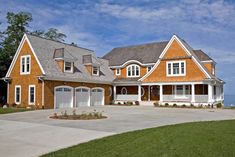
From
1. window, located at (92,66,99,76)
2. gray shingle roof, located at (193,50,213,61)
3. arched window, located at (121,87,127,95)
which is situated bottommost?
arched window, located at (121,87,127,95)

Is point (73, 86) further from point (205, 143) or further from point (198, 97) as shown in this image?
point (205, 143)

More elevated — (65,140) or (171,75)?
(171,75)

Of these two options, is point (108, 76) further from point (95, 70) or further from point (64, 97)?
point (64, 97)

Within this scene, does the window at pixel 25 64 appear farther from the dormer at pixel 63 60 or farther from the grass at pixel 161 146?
the grass at pixel 161 146

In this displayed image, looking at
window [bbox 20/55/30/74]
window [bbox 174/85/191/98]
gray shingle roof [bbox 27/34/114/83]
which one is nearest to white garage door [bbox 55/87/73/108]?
gray shingle roof [bbox 27/34/114/83]

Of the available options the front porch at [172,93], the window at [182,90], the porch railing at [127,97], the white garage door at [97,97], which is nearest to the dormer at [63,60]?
the white garage door at [97,97]

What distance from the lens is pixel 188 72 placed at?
116 ft

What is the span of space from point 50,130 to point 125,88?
1168 inches

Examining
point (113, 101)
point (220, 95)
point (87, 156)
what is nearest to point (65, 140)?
point (87, 156)

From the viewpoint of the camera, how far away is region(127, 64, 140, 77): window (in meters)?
42.0

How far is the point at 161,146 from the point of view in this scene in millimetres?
9008

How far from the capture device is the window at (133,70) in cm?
4197

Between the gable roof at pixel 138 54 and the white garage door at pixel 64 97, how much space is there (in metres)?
13.2

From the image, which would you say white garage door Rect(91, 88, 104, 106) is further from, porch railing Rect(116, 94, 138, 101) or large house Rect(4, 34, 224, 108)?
porch railing Rect(116, 94, 138, 101)
